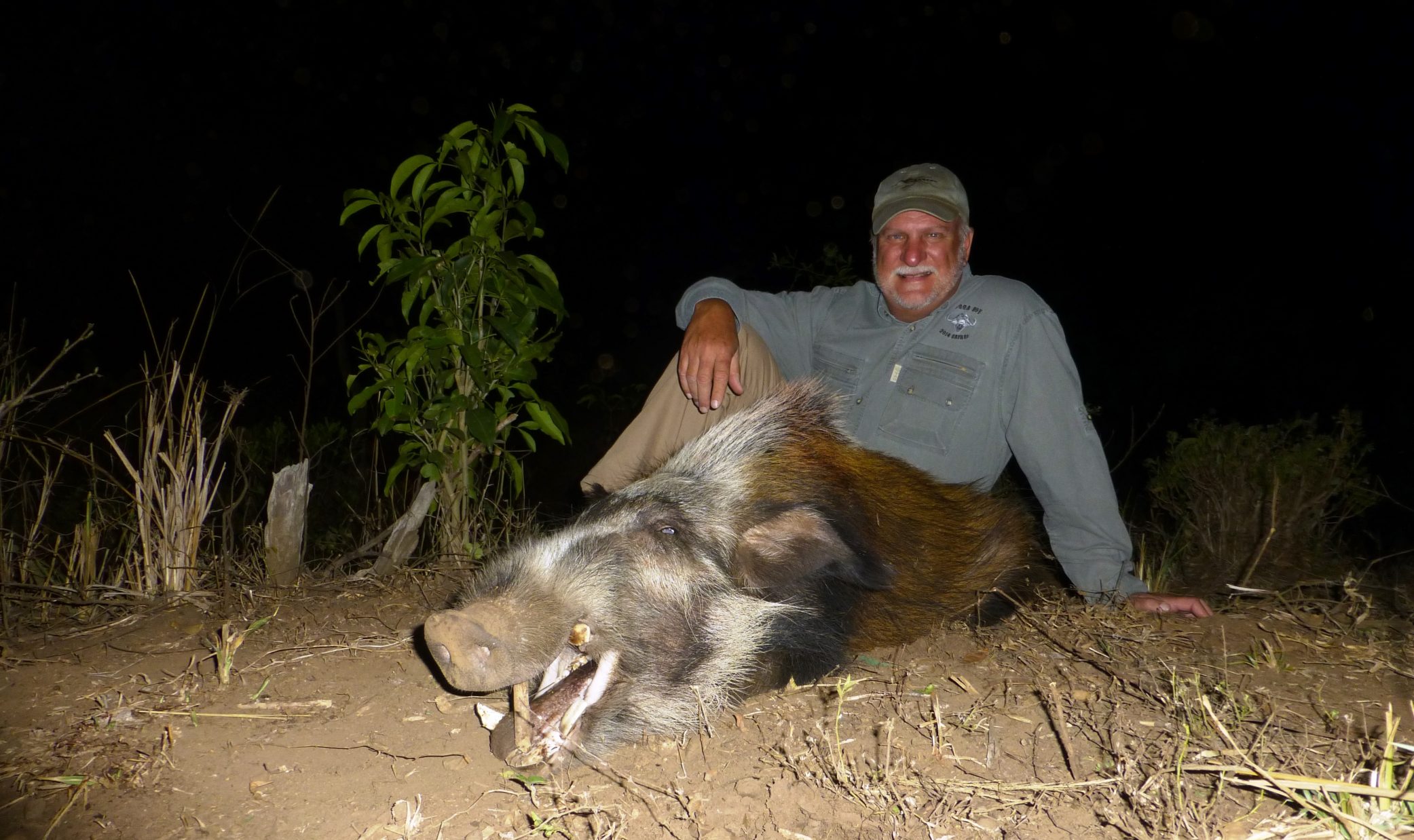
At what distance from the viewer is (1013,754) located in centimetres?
202

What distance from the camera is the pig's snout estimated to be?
1.97 metres

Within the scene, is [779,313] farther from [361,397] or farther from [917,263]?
[361,397]

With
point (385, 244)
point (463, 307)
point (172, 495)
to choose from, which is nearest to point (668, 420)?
point (463, 307)

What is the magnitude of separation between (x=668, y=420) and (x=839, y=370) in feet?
2.47

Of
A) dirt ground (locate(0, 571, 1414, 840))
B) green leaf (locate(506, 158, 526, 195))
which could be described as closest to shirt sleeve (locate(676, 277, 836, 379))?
green leaf (locate(506, 158, 526, 195))

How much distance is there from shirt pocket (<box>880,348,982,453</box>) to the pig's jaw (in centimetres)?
160

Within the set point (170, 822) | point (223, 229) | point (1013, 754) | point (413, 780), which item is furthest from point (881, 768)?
point (223, 229)

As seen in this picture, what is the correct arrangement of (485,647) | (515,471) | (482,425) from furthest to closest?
(515,471) < (482,425) < (485,647)

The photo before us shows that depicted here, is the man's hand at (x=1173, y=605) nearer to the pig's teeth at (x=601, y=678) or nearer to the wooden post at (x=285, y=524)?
the pig's teeth at (x=601, y=678)

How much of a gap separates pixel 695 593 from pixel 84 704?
5.03 feet

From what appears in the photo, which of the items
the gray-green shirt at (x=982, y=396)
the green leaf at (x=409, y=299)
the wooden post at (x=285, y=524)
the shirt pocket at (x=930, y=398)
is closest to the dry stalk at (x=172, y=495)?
the wooden post at (x=285, y=524)

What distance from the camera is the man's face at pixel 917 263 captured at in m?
3.50

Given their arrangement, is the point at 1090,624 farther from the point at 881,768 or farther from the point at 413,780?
the point at 413,780

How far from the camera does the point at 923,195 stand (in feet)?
11.6
